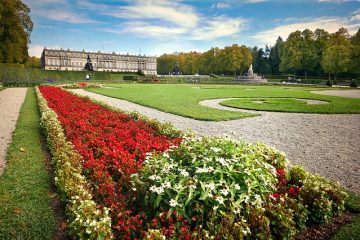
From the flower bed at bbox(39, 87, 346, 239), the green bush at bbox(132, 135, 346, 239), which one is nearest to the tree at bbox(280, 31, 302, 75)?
the flower bed at bbox(39, 87, 346, 239)

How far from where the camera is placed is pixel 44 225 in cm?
433

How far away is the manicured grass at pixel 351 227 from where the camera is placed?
407cm

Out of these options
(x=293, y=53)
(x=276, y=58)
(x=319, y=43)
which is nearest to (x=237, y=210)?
(x=293, y=53)

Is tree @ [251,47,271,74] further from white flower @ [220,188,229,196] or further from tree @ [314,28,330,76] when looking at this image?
white flower @ [220,188,229,196]

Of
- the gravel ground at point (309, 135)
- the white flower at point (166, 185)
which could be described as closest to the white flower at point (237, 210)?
the white flower at point (166, 185)

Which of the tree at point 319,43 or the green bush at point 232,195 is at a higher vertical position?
the tree at point 319,43

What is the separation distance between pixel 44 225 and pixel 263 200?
3.19 metres

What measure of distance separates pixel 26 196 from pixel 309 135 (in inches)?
344

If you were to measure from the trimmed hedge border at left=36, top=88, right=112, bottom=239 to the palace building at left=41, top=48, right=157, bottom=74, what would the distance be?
12012 centimetres

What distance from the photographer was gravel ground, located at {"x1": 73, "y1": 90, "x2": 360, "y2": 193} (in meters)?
6.97

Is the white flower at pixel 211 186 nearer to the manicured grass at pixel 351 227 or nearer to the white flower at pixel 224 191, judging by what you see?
the white flower at pixel 224 191

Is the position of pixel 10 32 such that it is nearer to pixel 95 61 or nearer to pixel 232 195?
pixel 232 195

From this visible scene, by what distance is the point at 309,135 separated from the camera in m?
10.3

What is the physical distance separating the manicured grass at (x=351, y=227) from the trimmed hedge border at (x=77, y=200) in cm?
309
